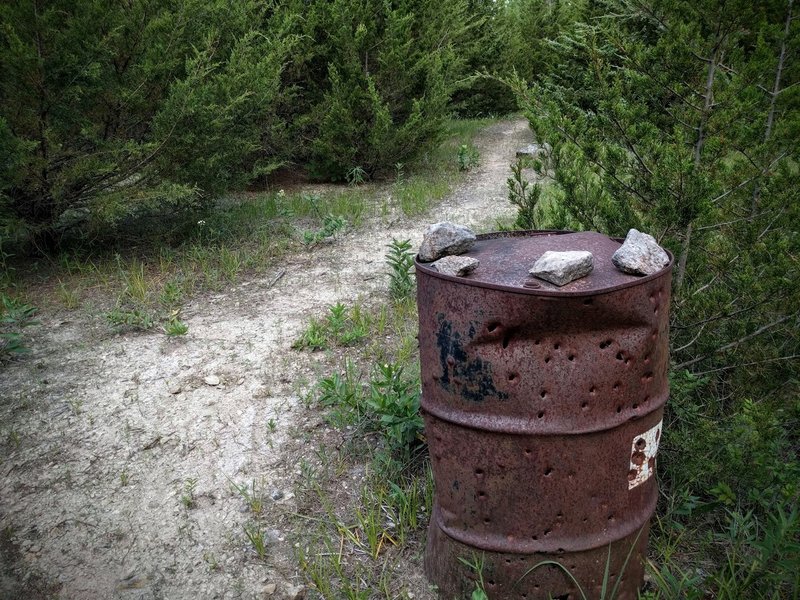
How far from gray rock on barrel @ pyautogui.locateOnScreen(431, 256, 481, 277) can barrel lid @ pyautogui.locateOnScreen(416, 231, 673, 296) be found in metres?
0.02

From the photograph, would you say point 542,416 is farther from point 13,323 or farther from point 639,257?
point 13,323

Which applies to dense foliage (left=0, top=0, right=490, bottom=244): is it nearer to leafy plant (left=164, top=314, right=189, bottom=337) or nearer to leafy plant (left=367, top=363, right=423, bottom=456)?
leafy plant (left=164, top=314, right=189, bottom=337)

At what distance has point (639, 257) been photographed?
179cm

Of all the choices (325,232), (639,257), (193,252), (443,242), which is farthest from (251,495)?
(325,232)

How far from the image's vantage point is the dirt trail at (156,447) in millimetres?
2342

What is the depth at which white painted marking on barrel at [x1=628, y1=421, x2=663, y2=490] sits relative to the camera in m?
1.90

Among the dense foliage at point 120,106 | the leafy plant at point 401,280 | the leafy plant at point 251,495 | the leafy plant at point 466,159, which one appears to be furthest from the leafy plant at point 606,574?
the leafy plant at point 466,159

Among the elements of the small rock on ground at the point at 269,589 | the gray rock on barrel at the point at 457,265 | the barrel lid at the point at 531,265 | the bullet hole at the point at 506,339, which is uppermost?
→ the gray rock on barrel at the point at 457,265

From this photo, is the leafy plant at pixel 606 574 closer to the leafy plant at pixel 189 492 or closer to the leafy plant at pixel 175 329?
the leafy plant at pixel 189 492

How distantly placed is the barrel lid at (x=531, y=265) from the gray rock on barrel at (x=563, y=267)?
0.05ft

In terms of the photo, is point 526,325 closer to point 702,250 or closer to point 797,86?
point 702,250

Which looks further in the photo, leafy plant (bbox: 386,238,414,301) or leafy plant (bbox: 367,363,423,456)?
leafy plant (bbox: 386,238,414,301)

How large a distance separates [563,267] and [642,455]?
63cm

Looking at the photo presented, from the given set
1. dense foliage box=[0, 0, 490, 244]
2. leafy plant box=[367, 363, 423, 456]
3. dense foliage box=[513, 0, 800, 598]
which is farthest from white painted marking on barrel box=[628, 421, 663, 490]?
dense foliage box=[0, 0, 490, 244]
